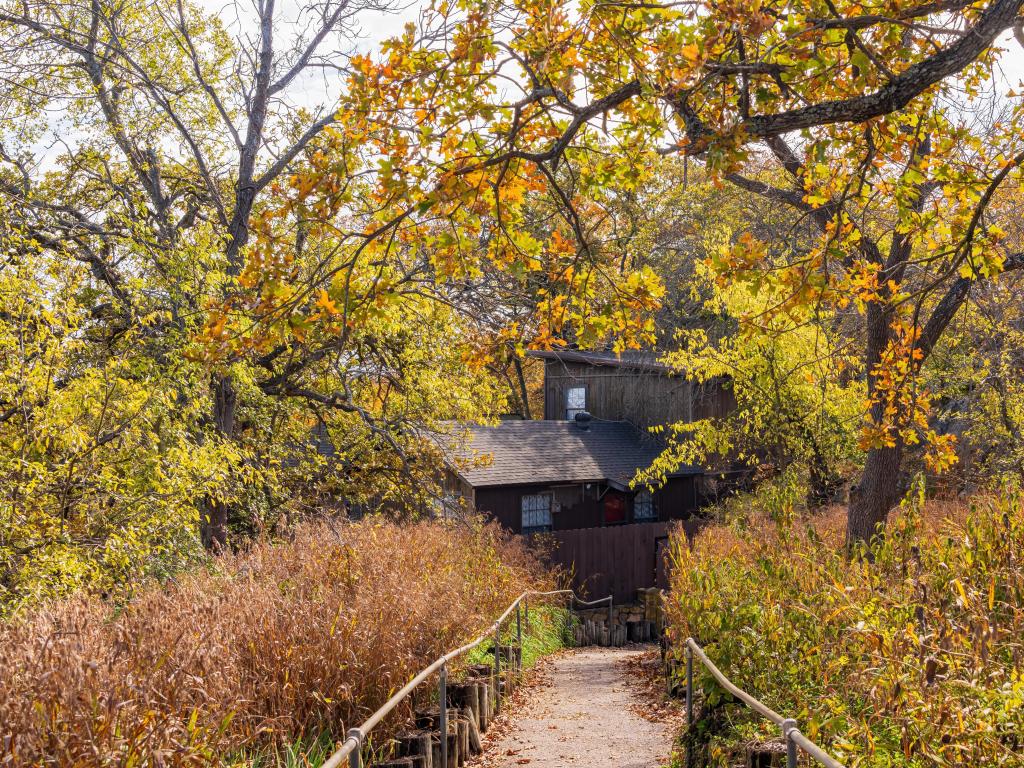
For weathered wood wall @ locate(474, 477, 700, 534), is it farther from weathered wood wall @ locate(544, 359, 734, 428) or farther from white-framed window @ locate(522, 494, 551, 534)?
weathered wood wall @ locate(544, 359, 734, 428)

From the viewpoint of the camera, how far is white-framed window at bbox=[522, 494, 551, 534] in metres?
27.0

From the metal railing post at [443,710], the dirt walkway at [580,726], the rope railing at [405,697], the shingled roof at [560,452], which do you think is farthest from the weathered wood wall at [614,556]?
the metal railing post at [443,710]

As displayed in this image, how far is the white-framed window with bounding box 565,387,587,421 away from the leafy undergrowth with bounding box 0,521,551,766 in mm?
22907

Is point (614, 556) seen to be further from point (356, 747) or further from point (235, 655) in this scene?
point (356, 747)

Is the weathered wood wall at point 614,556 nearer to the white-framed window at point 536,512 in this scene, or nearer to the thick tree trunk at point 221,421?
the white-framed window at point 536,512

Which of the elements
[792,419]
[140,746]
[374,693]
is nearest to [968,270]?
[374,693]

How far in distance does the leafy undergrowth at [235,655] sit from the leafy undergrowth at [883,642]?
2441 millimetres

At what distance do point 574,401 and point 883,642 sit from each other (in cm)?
2946

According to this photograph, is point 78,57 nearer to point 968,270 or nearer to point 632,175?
point 632,175

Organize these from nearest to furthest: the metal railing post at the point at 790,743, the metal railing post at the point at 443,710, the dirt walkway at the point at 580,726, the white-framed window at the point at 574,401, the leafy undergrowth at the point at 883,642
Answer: the metal railing post at the point at 790,743 → the leafy undergrowth at the point at 883,642 → the metal railing post at the point at 443,710 → the dirt walkway at the point at 580,726 → the white-framed window at the point at 574,401

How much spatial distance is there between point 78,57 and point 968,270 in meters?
14.4

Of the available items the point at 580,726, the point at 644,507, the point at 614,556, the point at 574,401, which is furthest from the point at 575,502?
the point at 580,726

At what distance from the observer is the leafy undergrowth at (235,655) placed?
4.07 metres

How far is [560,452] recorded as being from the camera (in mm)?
28484
